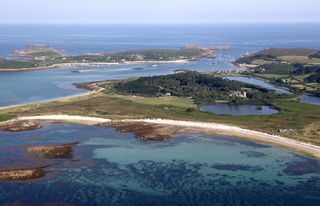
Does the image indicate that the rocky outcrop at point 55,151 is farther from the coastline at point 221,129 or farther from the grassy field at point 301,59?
the grassy field at point 301,59

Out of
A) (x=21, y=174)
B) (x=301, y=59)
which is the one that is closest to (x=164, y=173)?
(x=21, y=174)

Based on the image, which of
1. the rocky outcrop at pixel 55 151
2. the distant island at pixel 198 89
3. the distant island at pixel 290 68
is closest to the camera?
the rocky outcrop at pixel 55 151

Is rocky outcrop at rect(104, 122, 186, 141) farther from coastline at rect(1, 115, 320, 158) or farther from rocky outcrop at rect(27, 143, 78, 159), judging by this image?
rocky outcrop at rect(27, 143, 78, 159)

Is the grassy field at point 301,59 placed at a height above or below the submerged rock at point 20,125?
above

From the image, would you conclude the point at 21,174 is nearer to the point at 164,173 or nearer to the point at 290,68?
the point at 164,173

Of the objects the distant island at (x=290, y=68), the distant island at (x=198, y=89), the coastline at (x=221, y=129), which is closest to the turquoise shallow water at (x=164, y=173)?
the coastline at (x=221, y=129)


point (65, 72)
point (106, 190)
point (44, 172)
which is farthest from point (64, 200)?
point (65, 72)
